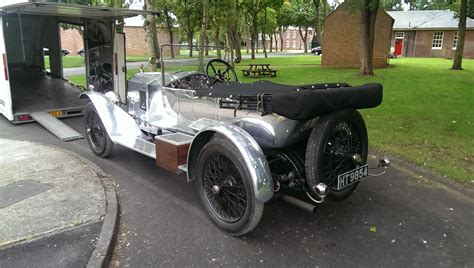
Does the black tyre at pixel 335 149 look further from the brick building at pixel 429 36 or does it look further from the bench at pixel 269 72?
the brick building at pixel 429 36

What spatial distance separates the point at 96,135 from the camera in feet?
20.8

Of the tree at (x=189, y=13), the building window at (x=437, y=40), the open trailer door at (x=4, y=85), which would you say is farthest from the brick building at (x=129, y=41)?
the open trailer door at (x=4, y=85)

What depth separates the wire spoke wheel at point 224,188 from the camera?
371cm

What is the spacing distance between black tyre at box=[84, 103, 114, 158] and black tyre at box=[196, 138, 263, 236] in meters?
2.50

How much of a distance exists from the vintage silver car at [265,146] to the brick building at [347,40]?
2071cm

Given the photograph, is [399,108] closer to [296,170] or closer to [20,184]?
[296,170]

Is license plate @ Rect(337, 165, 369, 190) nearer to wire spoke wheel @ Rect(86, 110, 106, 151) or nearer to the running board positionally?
wire spoke wheel @ Rect(86, 110, 106, 151)

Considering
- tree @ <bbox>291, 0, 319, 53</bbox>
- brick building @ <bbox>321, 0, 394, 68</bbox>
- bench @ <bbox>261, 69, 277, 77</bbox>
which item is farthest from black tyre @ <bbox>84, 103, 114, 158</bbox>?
tree @ <bbox>291, 0, 319, 53</bbox>

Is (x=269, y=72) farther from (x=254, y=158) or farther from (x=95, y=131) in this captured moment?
(x=254, y=158)

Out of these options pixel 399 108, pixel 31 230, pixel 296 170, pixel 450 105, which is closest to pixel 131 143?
pixel 31 230

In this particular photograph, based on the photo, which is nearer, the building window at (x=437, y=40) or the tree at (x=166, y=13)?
the tree at (x=166, y=13)

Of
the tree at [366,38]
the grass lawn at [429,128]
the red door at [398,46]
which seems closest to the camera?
the grass lawn at [429,128]

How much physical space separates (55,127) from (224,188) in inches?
214

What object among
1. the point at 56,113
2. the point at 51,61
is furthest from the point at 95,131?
the point at 51,61
